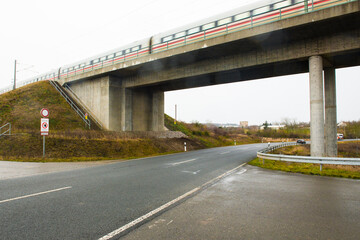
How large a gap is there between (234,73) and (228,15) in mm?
4741

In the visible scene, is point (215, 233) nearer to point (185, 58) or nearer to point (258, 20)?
point (258, 20)

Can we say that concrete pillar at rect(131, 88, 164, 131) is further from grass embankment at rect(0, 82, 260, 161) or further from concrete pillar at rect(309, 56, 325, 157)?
concrete pillar at rect(309, 56, 325, 157)

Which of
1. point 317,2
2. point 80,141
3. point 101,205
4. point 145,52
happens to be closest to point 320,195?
point 101,205

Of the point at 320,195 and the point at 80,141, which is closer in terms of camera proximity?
the point at 320,195

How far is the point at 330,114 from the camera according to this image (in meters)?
15.7

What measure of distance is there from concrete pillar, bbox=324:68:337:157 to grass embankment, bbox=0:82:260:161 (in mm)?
14293

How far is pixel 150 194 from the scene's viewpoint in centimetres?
567

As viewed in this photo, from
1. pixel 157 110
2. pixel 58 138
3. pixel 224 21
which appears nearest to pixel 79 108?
pixel 157 110

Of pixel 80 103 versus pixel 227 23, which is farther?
pixel 80 103

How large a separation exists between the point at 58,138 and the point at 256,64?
641 inches

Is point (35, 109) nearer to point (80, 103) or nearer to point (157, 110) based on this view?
point (80, 103)

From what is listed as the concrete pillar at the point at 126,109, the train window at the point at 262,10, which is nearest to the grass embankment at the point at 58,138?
the concrete pillar at the point at 126,109

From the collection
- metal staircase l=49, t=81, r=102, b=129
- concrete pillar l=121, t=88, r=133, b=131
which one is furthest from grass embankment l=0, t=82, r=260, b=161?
concrete pillar l=121, t=88, r=133, b=131

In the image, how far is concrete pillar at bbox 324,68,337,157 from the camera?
15.4 meters
